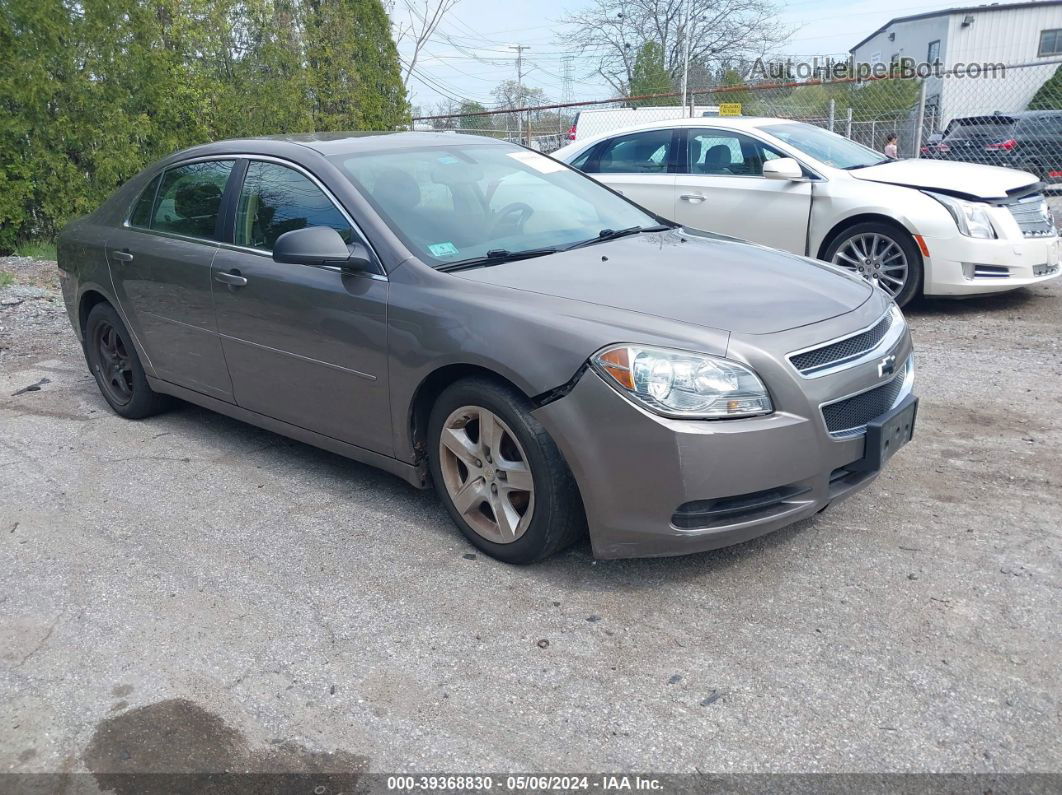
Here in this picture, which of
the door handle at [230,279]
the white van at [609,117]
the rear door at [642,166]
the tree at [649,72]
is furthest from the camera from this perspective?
the tree at [649,72]

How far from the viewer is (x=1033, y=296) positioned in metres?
7.95

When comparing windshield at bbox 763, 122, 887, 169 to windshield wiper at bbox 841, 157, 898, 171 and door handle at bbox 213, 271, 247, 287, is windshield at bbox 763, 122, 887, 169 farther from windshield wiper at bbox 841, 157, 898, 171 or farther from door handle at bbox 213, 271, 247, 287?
door handle at bbox 213, 271, 247, 287

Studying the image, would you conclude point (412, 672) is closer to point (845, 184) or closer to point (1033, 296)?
point (845, 184)

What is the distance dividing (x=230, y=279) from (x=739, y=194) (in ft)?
16.3

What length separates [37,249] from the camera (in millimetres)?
10875

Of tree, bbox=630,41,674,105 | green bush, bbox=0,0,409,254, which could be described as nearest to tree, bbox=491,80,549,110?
tree, bbox=630,41,674,105

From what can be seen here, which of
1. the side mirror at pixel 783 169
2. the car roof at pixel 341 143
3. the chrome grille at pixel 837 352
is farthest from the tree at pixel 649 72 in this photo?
the chrome grille at pixel 837 352

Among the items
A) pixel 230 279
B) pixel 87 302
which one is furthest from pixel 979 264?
pixel 87 302

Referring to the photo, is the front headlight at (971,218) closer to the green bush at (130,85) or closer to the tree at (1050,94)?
the green bush at (130,85)

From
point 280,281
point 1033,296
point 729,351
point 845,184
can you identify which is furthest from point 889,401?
point 1033,296

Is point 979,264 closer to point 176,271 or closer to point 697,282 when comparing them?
point 697,282

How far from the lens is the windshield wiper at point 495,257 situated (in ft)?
12.5

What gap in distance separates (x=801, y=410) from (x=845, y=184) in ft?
16.2

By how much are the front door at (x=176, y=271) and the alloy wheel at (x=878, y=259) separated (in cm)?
491
